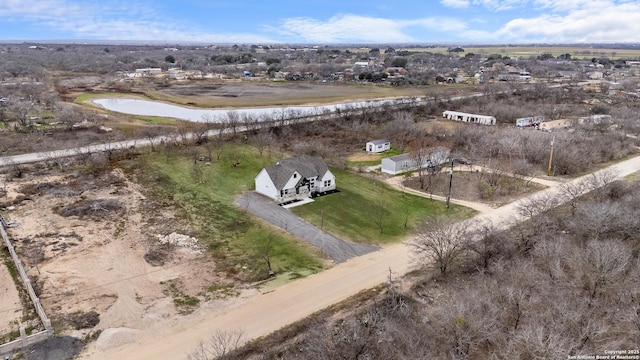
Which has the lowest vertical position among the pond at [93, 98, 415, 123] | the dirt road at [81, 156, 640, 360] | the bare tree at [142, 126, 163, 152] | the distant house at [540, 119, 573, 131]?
the dirt road at [81, 156, 640, 360]

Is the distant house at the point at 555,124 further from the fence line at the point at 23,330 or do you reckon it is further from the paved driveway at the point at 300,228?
the fence line at the point at 23,330

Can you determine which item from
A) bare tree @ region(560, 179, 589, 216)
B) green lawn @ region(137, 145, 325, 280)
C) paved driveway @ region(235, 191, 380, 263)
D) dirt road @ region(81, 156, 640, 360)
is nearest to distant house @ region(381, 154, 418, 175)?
green lawn @ region(137, 145, 325, 280)

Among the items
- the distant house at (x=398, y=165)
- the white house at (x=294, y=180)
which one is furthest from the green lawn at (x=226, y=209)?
A: the distant house at (x=398, y=165)

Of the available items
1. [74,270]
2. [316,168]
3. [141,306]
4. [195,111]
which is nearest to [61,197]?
[74,270]

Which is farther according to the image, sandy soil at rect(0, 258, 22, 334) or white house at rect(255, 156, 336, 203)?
white house at rect(255, 156, 336, 203)

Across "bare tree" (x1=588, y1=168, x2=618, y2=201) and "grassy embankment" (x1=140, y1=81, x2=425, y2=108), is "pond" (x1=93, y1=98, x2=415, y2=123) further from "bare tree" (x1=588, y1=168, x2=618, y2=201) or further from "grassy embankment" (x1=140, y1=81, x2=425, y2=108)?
"bare tree" (x1=588, y1=168, x2=618, y2=201)

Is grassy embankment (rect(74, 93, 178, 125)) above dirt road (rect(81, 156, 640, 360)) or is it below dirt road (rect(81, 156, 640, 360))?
above

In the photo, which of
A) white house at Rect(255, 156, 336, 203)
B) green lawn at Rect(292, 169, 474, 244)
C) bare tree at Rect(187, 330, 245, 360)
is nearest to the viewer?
bare tree at Rect(187, 330, 245, 360)

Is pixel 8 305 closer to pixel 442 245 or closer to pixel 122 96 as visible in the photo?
pixel 442 245

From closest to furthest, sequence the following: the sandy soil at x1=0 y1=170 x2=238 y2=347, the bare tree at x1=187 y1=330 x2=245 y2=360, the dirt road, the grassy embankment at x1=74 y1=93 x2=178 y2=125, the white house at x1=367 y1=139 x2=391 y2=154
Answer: the bare tree at x1=187 y1=330 x2=245 y2=360, the dirt road, the sandy soil at x1=0 y1=170 x2=238 y2=347, the white house at x1=367 y1=139 x2=391 y2=154, the grassy embankment at x1=74 y1=93 x2=178 y2=125
